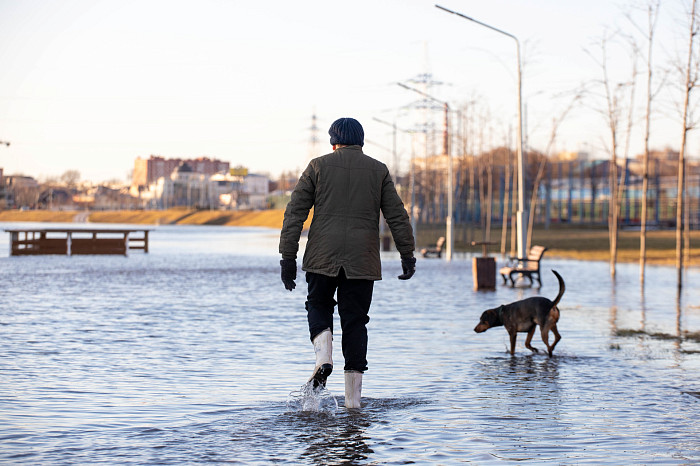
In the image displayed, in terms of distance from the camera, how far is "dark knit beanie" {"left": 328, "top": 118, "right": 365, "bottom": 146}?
821cm

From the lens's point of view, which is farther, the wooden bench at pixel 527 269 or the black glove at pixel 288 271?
the wooden bench at pixel 527 269

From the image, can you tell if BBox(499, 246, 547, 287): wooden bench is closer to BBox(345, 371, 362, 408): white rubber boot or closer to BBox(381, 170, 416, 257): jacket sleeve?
BBox(345, 371, 362, 408): white rubber boot

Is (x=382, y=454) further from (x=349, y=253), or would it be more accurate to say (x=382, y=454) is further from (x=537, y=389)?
(x=537, y=389)

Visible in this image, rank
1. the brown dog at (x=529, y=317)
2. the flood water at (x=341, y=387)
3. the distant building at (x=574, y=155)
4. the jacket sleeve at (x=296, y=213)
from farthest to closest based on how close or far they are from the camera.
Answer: the distant building at (x=574, y=155) → the brown dog at (x=529, y=317) → the jacket sleeve at (x=296, y=213) → the flood water at (x=341, y=387)

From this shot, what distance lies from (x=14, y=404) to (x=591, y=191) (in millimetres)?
100426

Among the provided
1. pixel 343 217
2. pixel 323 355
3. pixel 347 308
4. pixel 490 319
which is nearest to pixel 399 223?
pixel 343 217

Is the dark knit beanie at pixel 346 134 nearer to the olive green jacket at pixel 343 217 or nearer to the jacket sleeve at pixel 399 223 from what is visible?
the olive green jacket at pixel 343 217

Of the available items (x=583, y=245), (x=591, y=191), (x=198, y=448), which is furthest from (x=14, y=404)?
(x=591, y=191)

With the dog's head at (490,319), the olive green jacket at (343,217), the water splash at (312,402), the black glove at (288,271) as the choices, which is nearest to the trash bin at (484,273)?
the dog's head at (490,319)

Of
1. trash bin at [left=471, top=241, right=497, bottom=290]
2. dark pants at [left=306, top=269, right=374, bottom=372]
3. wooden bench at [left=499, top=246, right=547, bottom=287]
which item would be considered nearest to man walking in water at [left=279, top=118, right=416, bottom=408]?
dark pants at [left=306, top=269, right=374, bottom=372]

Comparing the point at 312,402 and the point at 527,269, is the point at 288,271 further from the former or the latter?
the point at 527,269

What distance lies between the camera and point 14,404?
8.60 metres

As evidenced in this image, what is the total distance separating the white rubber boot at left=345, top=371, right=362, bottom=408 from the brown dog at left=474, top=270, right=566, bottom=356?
13.6 ft

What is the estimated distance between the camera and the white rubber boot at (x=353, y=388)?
823cm
